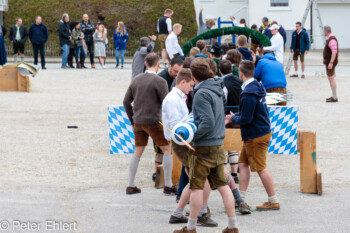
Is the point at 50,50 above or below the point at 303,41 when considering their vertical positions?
below

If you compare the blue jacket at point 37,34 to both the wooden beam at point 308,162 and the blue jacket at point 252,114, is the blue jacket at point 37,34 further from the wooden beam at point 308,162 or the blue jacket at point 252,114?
the blue jacket at point 252,114

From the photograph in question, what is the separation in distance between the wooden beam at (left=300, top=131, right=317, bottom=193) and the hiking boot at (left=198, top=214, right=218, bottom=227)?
1.85 m

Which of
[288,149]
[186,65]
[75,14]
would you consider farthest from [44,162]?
[75,14]

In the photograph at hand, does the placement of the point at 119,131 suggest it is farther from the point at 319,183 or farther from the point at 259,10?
the point at 259,10

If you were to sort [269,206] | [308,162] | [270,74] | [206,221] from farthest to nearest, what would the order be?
1. [270,74]
2. [308,162]
3. [269,206]
4. [206,221]

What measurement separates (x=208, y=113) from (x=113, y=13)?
26.1 m

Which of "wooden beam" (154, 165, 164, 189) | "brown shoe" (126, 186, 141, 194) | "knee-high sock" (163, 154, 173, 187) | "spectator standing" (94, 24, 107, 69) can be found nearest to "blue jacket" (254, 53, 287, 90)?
"wooden beam" (154, 165, 164, 189)

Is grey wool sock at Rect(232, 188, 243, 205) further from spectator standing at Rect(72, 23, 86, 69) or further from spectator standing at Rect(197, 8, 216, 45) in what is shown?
spectator standing at Rect(72, 23, 86, 69)

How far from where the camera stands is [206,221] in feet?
22.5

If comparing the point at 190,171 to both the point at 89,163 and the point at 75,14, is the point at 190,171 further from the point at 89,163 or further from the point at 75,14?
the point at 75,14

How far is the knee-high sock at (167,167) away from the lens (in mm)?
8166

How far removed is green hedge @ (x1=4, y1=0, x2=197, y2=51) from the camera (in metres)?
31.5

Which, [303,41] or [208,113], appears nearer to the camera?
[208,113]

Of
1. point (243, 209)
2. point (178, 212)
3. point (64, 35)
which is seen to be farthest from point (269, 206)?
point (64, 35)
